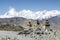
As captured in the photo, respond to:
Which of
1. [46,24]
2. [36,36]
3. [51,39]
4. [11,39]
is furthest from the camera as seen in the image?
[46,24]

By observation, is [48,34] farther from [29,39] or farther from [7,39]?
[7,39]

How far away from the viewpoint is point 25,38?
35.7 m

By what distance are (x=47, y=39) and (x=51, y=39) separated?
Result: 682 millimetres

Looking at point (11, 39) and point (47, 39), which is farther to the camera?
point (47, 39)

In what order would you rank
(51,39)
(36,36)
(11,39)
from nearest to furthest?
(11,39) < (51,39) < (36,36)

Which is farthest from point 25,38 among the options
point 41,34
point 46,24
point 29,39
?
point 46,24

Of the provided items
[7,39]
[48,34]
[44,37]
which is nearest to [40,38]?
[44,37]

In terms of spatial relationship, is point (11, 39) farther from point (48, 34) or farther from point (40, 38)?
point (48, 34)

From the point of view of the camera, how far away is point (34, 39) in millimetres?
34438

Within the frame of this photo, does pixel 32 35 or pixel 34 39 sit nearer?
pixel 34 39

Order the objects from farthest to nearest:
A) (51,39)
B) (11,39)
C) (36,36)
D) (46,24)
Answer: (46,24), (36,36), (51,39), (11,39)

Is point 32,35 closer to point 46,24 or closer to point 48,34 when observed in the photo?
point 48,34

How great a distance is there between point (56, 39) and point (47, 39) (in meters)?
1.58

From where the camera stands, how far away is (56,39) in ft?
112
